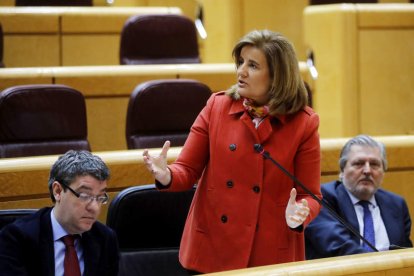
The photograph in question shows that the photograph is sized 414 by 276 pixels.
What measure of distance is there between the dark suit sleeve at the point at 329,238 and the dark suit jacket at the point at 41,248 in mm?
356

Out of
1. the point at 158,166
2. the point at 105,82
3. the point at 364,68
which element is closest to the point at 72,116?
the point at 105,82

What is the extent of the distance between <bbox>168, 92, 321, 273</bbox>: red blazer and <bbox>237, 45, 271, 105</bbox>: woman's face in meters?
0.02

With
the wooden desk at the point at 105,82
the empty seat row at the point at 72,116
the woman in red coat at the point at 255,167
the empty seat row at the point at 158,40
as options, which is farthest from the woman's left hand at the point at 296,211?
the empty seat row at the point at 158,40

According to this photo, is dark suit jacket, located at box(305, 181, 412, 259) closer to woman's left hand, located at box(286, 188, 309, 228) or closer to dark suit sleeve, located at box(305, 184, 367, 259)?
dark suit sleeve, located at box(305, 184, 367, 259)

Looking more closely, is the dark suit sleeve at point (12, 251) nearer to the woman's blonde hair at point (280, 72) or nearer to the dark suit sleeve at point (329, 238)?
the woman's blonde hair at point (280, 72)

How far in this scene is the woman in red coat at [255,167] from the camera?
35.2 inches

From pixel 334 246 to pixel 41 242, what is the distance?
44 cm

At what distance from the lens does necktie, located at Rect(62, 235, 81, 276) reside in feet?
2.99

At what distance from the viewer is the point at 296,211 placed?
2.78 feet

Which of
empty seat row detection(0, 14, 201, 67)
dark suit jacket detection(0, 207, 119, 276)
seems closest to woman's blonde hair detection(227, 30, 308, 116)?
dark suit jacket detection(0, 207, 119, 276)

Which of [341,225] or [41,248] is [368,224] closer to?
[341,225]

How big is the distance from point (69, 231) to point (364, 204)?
49 centimetres

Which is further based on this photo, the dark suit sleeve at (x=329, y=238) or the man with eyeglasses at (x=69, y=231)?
the dark suit sleeve at (x=329, y=238)

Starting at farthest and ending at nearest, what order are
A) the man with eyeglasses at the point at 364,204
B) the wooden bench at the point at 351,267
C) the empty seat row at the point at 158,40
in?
the empty seat row at the point at 158,40 → the man with eyeglasses at the point at 364,204 → the wooden bench at the point at 351,267
